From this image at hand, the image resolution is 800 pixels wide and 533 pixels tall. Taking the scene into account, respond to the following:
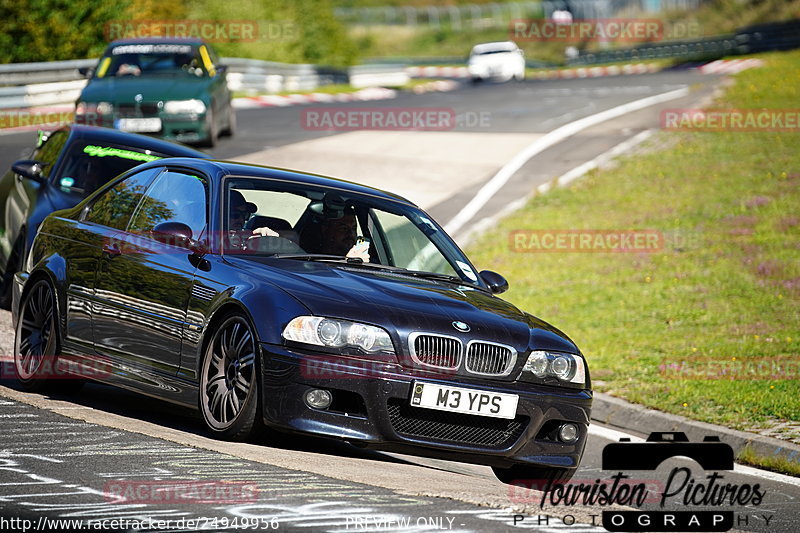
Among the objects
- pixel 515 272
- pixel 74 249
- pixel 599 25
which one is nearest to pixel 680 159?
pixel 515 272

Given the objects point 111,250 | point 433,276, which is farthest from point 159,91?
point 433,276

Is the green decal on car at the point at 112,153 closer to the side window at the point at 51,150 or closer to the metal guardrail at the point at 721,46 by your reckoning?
the side window at the point at 51,150

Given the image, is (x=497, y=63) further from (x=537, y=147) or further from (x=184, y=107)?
(x=184, y=107)

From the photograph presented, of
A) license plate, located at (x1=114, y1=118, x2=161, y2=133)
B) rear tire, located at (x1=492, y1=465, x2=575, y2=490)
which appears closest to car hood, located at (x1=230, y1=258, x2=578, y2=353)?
rear tire, located at (x1=492, y1=465, x2=575, y2=490)

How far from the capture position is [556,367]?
6.97 metres

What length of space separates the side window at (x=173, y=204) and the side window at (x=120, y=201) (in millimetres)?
106

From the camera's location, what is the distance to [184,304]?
7.11 metres

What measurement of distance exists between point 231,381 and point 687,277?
9737 mm

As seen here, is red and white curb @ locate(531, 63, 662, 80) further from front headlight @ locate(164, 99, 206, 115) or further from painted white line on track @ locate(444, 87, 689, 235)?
front headlight @ locate(164, 99, 206, 115)

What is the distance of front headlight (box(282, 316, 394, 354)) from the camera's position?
6.45 metres

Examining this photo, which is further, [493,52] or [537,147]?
[493,52]

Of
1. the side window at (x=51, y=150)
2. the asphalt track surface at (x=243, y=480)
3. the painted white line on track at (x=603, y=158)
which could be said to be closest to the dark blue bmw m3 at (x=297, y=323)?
the asphalt track surface at (x=243, y=480)

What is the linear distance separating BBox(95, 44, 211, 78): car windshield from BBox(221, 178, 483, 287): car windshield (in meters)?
13.0

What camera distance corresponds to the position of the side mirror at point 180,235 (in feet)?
23.9
